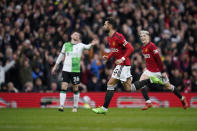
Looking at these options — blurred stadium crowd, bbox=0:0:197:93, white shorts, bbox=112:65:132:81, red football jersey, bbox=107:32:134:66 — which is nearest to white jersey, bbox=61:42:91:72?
red football jersey, bbox=107:32:134:66

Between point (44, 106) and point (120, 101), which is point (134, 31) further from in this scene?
point (44, 106)

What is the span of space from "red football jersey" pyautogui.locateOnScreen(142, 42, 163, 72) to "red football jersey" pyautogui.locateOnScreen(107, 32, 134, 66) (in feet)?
4.53

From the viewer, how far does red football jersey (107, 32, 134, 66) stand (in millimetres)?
12391

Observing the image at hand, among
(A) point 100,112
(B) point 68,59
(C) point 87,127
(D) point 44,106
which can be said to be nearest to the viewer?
(C) point 87,127

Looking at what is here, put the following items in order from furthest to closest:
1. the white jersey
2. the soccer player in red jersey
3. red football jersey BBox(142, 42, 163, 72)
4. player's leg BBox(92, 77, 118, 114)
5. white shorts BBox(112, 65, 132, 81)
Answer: the white jersey < the soccer player in red jersey < red football jersey BBox(142, 42, 163, 72) < white shorts BBox(112, 65, 132, 81) < player's leg BBox(92, 77, 118, 114)

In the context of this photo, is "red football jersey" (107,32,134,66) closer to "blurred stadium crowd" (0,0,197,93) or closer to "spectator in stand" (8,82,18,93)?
"blurred stadium crowd" (0,0,197,93)

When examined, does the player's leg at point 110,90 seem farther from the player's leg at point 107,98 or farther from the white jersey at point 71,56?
the white jersey at point 71,56

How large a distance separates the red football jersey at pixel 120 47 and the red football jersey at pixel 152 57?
1.38 metres

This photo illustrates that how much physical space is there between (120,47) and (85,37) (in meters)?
8.04

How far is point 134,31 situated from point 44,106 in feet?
21.4

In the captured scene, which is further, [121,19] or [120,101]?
[121,19]

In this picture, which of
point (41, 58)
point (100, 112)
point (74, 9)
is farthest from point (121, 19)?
point (100, 112)

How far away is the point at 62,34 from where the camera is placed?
19.9m

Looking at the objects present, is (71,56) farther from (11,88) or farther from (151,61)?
(11,88)
